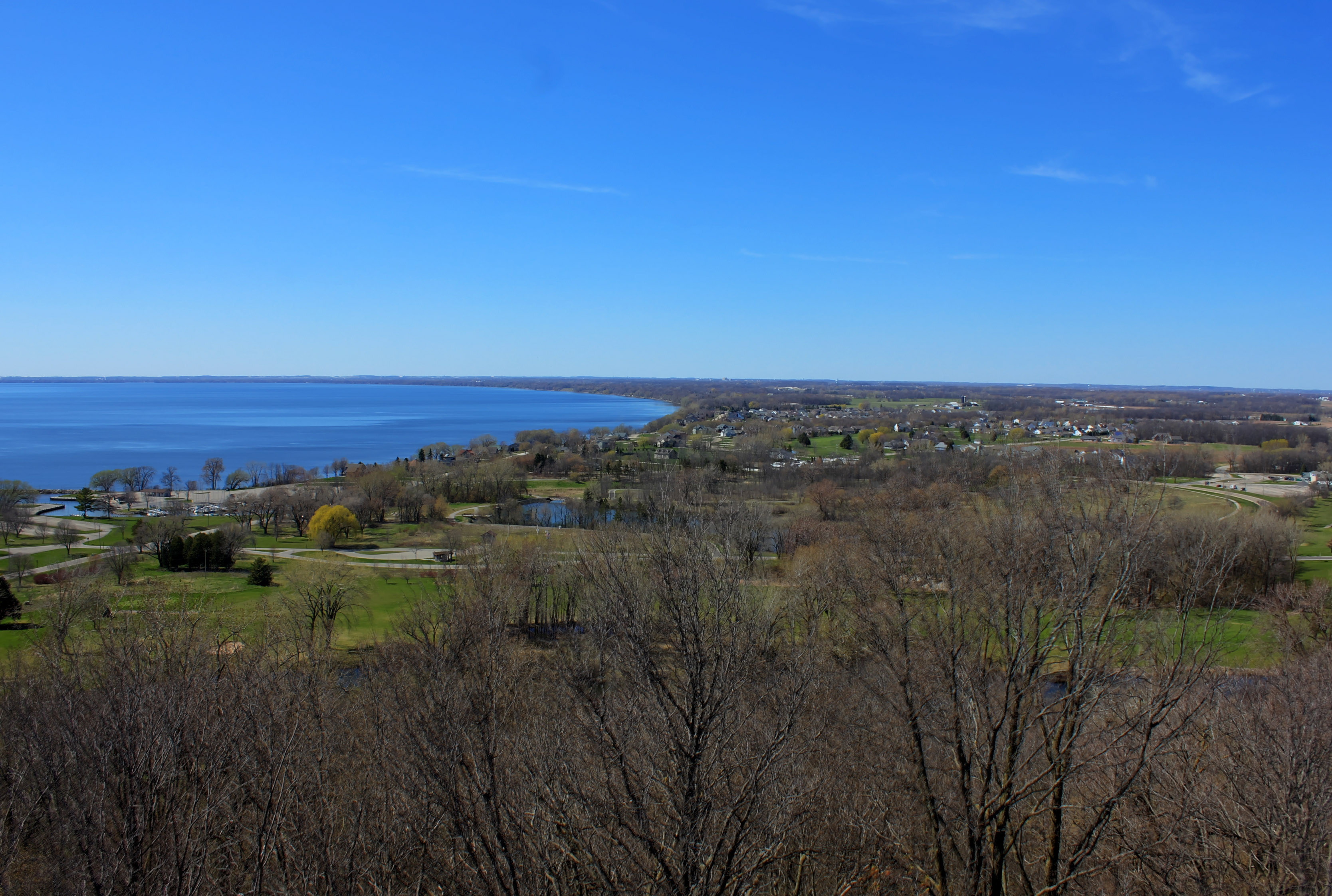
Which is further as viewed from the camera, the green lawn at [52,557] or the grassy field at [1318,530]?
the grassy field at [1318,530]

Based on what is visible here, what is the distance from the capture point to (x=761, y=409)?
150m

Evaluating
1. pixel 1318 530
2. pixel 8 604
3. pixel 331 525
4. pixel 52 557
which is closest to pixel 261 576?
pixel 8 604

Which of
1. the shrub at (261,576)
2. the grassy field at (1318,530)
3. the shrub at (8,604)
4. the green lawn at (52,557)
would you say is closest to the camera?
the shrub at (8,604)

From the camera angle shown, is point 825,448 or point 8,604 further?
point 825,448

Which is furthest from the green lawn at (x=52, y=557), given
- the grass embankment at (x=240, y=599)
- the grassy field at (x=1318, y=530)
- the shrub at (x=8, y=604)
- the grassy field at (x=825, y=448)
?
the grassy field at (x=1318, y=530)

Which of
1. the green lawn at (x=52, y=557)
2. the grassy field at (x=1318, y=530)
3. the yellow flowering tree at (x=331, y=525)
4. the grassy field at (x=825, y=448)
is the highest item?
the grassy field at (x=825, y=448)

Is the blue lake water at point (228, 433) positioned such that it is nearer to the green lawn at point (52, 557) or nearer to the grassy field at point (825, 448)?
the green lawn at point (52, 557)

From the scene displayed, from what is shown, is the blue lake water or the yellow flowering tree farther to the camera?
the blue lake water

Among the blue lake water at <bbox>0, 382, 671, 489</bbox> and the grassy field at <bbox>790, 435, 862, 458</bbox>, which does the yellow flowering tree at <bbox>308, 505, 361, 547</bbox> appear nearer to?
the blue lake water at <bbox>0, 382, 671, 489</bbox>

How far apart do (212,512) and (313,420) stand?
11777cm

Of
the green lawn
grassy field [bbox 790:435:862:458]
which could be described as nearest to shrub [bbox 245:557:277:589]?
the green lawn

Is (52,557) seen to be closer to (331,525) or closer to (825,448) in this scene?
(331,525)

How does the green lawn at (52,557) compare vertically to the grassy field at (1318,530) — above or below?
below

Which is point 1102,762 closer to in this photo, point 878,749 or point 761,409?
point 878,749
